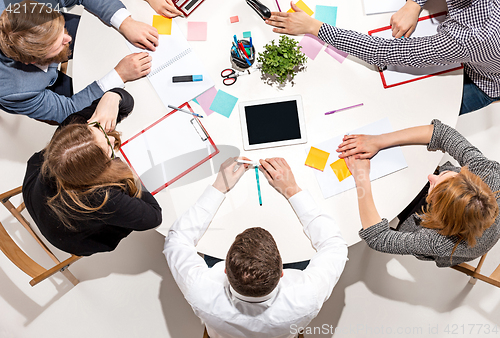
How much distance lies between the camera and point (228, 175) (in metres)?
1.46

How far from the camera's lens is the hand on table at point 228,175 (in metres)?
1.45

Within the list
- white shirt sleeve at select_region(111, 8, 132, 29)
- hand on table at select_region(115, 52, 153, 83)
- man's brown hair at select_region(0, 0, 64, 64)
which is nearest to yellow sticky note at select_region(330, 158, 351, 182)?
hand on table at select_region(115, 52, 153, 83)

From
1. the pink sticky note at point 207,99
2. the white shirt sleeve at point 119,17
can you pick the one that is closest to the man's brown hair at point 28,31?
the white shirt sleeve at point 119,17

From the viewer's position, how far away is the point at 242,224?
1438 mm

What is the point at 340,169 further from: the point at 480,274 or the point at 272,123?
the point at 480,274

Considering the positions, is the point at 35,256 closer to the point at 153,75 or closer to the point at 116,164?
the point at 116,164

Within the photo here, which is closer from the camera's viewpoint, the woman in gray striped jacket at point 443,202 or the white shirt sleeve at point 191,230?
the woman in gray striped jacket at point 443,202

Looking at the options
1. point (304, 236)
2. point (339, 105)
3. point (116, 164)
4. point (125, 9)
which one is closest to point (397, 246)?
point (304, 236)

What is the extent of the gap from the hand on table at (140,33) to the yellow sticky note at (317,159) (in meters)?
0.87

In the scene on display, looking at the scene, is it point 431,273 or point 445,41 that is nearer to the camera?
point 445,41

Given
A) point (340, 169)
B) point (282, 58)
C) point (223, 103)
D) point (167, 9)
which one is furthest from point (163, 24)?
point (340, 169)

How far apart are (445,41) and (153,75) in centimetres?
128

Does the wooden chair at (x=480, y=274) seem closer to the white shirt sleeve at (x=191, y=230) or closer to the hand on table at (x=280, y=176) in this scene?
the hand on table at (x=280, y=176)

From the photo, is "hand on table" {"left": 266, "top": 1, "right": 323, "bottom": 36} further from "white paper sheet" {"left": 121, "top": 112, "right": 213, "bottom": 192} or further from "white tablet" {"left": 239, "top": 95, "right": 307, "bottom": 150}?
"white paper sheet" {"left": 121, "top": 112, "right": 213, "bottom": 192}
